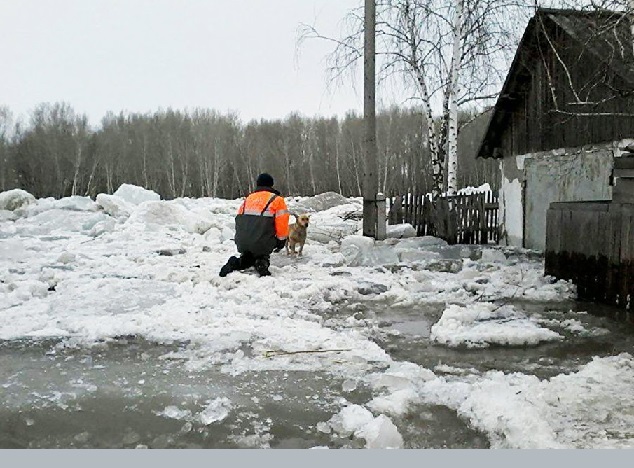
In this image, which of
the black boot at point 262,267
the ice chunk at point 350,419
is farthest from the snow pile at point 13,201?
the ice chunk at point 350,419

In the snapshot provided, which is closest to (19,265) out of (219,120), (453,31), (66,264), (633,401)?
(66,264)

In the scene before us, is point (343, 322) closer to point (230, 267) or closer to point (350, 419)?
point (350, 419)

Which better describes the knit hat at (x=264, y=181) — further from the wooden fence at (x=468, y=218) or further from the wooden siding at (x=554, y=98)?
the wooden fence at (x=468, y=218)

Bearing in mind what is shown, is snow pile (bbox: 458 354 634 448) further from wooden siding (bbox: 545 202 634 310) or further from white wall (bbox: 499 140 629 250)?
white wall (bbox: 499 140 629 250)

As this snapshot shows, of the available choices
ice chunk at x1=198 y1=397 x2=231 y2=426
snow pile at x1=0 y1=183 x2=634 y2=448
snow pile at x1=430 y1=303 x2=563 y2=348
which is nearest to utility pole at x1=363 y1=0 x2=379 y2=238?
snow pile at x1=0 y1=183 x2=634 y2=448

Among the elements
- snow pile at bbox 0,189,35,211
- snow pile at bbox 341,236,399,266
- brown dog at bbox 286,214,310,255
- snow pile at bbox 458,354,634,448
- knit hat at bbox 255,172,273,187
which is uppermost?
knit hat at bbox 255,172,273,187

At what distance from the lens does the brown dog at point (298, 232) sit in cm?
1070

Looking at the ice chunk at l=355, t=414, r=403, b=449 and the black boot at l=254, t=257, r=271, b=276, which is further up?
the black boot at l=254, t=257, r=271, b=276

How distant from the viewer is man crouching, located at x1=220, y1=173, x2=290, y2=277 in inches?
327

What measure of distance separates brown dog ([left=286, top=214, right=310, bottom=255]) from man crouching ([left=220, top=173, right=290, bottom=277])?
1.98 metres

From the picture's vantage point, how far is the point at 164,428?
3.15 meters

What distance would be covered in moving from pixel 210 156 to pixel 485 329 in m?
53.2

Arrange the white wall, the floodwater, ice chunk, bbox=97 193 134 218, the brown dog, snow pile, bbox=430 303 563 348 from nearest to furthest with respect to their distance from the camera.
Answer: the floodwater, snow pile, bbox=430 303 563 348, the white wall, the brown dog, ice chunk, bbox=97 193 134 218

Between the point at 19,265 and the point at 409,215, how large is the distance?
398 inches
